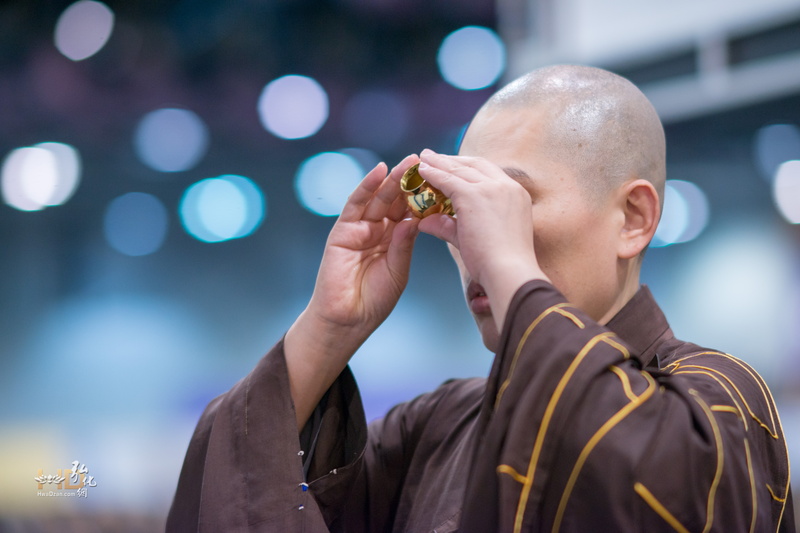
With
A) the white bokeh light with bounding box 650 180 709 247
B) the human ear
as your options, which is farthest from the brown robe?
the white bokeh light with bounding box 650 180 709 247

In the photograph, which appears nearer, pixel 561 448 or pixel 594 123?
pixel 561 448

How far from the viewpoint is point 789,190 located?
4613 mm

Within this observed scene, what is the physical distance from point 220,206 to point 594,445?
4.87 m

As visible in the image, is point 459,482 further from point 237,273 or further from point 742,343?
point 237,273

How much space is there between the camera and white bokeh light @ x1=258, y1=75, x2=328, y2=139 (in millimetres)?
4879

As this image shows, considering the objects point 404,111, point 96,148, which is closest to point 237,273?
point 96,148

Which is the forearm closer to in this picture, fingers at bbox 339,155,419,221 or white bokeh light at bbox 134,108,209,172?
fingers at bbox 339,155,419,221

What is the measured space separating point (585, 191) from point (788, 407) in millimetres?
3939

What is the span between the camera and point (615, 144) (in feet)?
3.74

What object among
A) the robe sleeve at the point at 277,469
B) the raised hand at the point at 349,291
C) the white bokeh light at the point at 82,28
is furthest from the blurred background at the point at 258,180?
the raised hand at the point at 349,291

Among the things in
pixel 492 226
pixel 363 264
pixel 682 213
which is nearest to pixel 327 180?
pixel 682 213

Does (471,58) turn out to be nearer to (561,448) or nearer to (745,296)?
(745,296)

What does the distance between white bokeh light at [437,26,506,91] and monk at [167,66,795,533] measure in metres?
3.46

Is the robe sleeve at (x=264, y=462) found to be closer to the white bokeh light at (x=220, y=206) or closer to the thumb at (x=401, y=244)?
the thumb at (x=401, y=244)
